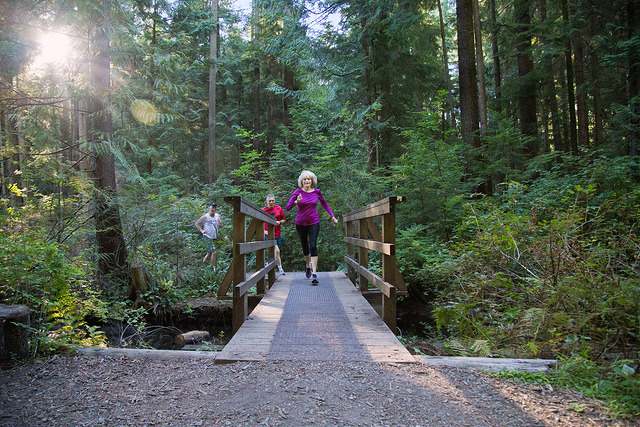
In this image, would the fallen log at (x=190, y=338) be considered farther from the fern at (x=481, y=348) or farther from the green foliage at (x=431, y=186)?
the green foliage at (x=431, y=186)

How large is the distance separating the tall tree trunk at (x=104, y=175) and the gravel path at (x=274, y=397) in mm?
5130

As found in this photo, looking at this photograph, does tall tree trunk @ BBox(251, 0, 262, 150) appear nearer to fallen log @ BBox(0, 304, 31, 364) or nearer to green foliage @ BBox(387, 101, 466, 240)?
green foliage @ BBox(387, 101, 466, 240)

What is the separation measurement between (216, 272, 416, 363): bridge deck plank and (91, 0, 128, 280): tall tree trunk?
165 inches

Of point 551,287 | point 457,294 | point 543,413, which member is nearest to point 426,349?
point 457,294

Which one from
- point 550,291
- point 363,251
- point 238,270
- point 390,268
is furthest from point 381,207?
point 550,291

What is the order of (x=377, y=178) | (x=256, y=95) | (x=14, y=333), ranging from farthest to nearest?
(x=256, y=95), (x=377, y=178), (x=14, y=333)

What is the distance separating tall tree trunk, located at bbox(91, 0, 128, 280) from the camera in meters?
7.19

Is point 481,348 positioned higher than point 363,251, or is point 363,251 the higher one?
point 363,251

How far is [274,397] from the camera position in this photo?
8.16 ft

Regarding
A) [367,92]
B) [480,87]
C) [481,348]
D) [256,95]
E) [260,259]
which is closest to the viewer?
[481,348]

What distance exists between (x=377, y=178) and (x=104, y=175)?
7.16 meters

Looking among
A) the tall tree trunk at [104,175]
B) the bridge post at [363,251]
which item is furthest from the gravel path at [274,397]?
the tall tree trunk at [104,175]

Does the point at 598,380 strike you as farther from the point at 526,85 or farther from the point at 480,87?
the point at 526,85

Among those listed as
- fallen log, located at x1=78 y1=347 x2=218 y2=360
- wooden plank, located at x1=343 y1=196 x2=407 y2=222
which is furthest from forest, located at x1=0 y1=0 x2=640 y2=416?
wooden plank, located at x1=343 y1=196 x2=407 y2=222
